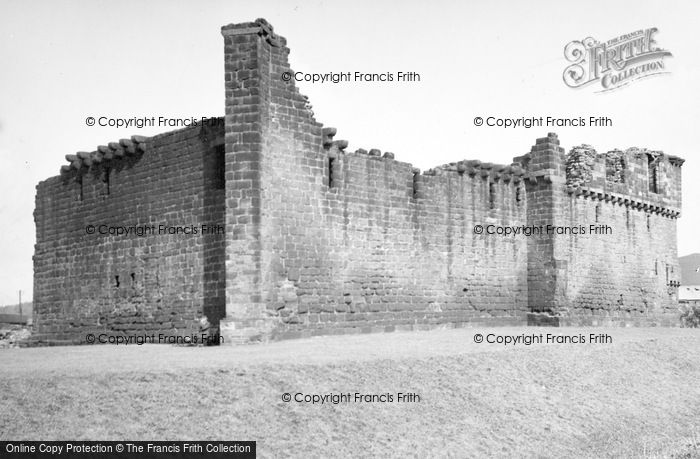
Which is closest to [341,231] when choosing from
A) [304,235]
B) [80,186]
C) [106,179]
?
[304,235]

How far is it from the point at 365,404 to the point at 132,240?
10.3 metres

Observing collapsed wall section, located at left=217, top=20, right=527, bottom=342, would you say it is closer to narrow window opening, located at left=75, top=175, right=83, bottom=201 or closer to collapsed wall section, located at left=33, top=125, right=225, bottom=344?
collapsed wall section, located at left=33, top=125, right=225, bottom=344

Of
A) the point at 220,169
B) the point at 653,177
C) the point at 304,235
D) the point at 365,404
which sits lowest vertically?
the point at 365,404

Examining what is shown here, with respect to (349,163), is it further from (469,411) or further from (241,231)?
(469,411)

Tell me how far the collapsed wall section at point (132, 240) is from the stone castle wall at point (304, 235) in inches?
1.8

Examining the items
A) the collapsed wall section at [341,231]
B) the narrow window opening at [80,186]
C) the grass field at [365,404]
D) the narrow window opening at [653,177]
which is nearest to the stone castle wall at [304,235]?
the collapsed wall section at [341,231]

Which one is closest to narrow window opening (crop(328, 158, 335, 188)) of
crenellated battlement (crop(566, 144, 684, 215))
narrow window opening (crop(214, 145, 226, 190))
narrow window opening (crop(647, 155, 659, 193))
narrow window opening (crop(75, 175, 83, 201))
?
narrow window opening (crop(214, 145, 226, 190))

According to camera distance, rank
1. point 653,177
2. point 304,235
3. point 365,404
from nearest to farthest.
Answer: point 365,404 → point 304,235 → point 653,177

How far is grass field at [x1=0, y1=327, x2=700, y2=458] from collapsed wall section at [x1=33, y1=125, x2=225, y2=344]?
79.0 inches

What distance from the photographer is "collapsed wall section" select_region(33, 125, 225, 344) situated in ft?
65.3

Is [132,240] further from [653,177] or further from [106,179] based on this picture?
[653,177]

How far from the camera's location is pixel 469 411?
13938 mm

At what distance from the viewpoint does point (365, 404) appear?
43.2 ft

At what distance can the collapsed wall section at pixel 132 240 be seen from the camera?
65.3 ft
